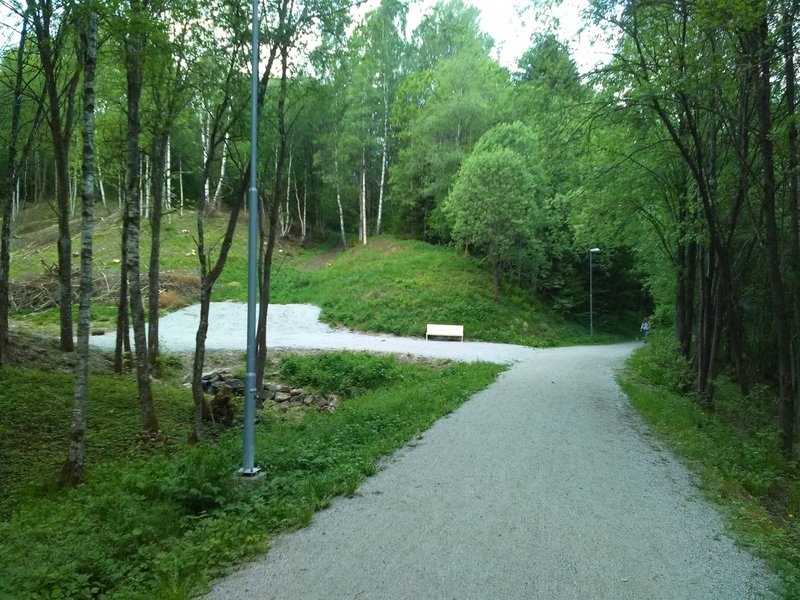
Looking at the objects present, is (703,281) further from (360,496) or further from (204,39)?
(204,39)

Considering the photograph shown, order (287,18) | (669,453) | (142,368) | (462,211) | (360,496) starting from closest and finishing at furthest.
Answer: (360,496) < (669,453) < (142,368) < (287,18) < (462,211)

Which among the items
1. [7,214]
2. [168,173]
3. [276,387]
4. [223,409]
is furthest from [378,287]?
[7,214]

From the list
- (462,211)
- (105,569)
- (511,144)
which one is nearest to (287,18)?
(105,569)

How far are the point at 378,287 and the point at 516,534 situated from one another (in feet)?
79.2

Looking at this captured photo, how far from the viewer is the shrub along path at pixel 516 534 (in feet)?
→ 11.2

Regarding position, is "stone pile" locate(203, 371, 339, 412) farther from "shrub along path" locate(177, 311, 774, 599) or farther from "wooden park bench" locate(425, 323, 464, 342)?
"wooden park bench" locate(425, 323, 464, 342)

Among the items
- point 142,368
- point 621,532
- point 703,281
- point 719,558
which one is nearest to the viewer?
point 719,558

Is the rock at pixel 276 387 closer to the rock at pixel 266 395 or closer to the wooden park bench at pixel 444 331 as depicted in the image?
the rock at pixel 266 395

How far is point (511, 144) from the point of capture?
2964 cm

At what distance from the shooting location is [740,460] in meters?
7.05

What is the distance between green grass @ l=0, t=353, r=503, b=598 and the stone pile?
59.9 inches

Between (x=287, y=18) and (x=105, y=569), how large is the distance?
8393 millimetres

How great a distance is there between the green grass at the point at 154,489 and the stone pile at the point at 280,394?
1.52m

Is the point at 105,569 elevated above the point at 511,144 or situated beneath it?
situated beneath
